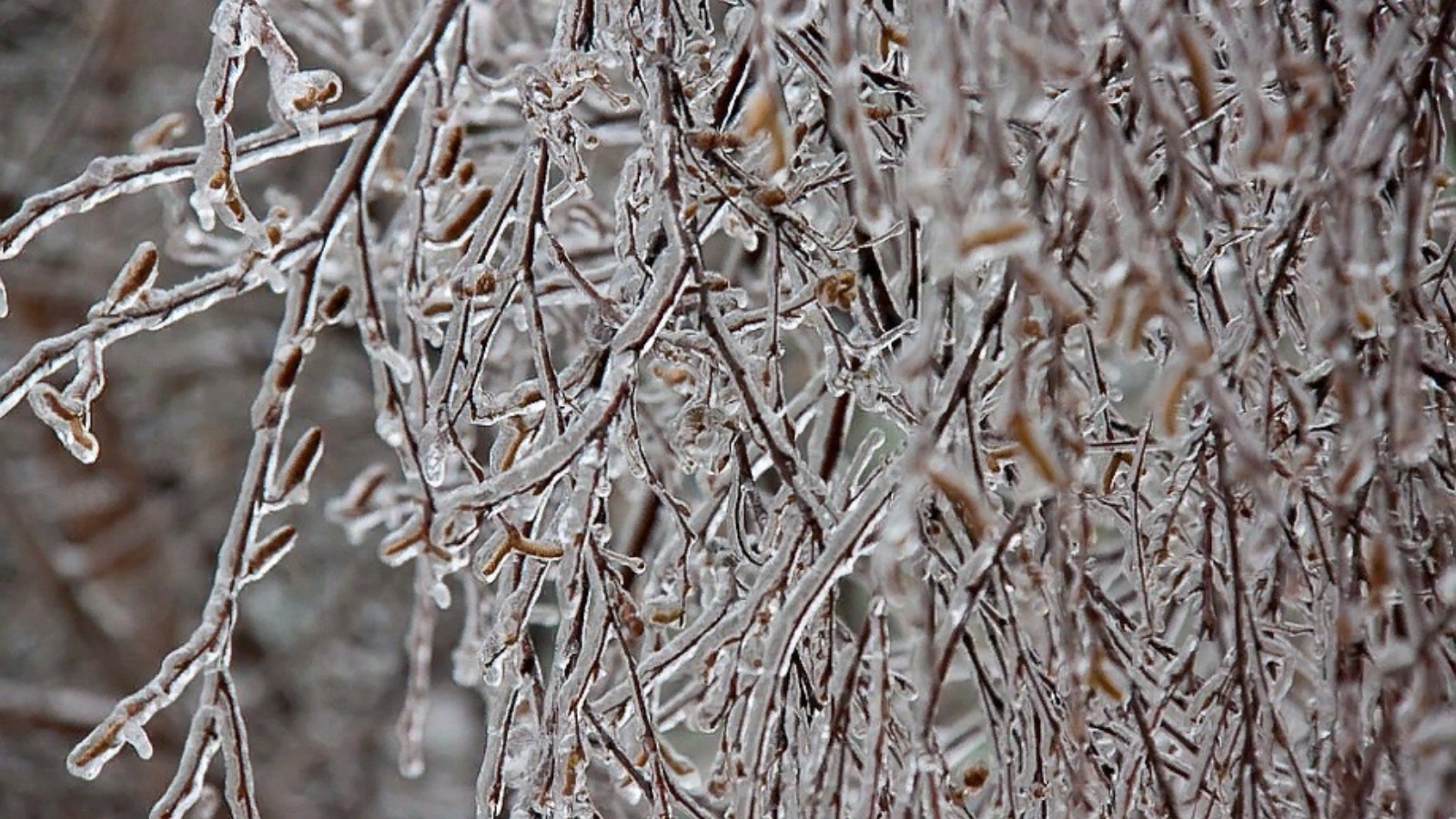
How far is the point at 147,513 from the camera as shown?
16.5ft

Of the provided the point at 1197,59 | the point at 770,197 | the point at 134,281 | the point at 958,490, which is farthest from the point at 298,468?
the point at 1197,59

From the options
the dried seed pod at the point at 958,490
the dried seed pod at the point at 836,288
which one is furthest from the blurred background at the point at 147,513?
the dried seed pod at the point at 958,490

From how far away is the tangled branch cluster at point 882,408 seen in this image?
89 centimetres

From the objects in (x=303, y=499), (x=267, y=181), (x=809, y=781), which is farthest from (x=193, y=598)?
(x=809, y=781)

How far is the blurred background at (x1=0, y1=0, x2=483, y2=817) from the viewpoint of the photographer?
4.43m

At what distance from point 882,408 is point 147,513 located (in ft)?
14.2

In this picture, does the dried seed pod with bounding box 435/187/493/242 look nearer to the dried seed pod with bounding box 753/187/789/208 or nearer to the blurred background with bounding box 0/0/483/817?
the dried seed pod with bounding box 753/187/789/208

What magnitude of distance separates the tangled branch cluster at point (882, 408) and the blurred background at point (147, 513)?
338 cm

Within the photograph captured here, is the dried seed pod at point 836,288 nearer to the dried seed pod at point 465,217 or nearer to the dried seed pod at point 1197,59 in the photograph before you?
the dried seed pod at point 465,217

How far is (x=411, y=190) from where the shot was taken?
1.28 metres

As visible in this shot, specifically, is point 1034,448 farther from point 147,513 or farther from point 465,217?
point 147,513

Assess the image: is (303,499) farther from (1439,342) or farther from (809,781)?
(1439,342)

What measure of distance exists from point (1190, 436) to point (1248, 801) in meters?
0.25

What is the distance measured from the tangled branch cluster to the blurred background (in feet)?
11.1
